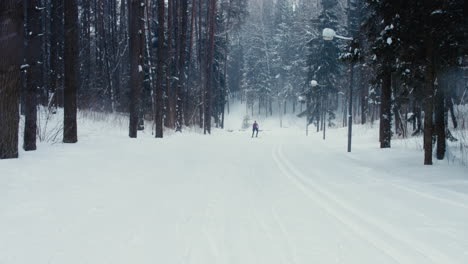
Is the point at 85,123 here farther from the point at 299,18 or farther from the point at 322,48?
the point at 299,18

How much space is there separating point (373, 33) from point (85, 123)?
12826 millimetres

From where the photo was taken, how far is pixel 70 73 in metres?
10.5

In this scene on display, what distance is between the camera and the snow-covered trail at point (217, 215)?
346 centimetres

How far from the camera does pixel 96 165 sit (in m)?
7.80

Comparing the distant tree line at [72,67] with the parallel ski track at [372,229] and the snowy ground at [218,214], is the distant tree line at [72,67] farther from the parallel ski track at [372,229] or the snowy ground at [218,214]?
the parallel ski track at [372,229]

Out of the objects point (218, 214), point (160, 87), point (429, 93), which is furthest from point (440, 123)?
point (160, 87)

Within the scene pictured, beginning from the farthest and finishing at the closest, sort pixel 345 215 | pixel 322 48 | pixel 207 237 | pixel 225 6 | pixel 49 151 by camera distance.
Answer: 1. pixel 322 48
2. pixel 225 6
3. pixel 49 151
4. pixel 345 215
5. pixel 207 237

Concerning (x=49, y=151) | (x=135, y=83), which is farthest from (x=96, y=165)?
(x=135, y=83)

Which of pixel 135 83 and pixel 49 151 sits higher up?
pixel 135 83

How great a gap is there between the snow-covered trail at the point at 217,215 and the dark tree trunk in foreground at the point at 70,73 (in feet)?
6.36

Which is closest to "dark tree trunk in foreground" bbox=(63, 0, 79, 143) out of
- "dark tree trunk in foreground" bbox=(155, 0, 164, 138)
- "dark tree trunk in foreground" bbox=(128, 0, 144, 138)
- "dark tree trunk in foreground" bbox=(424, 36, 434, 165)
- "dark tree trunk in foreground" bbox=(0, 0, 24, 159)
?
"dark tree trunk in foreground" bbox=(0, 0, 24, 159)

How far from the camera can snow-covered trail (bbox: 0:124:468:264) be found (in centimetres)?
346

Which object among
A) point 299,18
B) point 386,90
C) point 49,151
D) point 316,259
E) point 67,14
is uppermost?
point 299,18

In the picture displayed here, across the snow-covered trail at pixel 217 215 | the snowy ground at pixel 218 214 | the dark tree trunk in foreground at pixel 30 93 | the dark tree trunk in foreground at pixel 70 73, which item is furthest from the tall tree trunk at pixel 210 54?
the snow-covered trail at pixel 217 215
